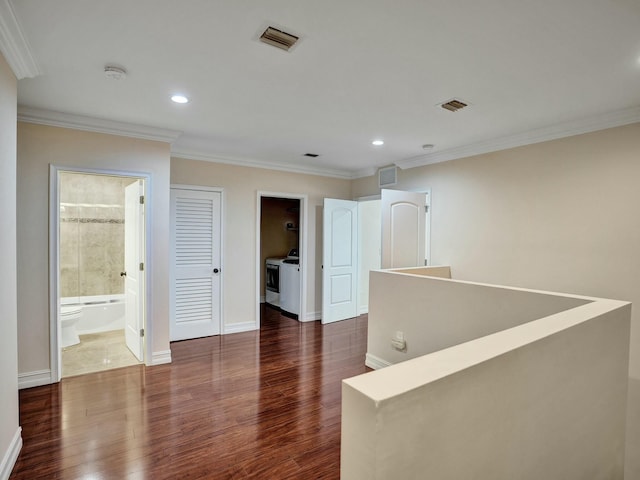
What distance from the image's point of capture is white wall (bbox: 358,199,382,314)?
19.8 ft

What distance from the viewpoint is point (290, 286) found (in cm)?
585

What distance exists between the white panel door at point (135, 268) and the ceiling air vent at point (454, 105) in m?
3.13

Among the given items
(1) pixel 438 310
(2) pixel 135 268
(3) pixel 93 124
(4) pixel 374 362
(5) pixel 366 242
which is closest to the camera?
(1) pixel 438 310

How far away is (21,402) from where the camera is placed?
2754 millimetres

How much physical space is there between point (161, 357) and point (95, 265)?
8.21ft

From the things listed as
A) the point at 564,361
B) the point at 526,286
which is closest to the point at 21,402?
the point at 564,361

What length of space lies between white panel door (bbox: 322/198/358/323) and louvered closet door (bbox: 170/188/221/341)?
166cm

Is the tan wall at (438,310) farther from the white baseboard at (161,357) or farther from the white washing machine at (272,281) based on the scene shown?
the white washing machine at (272,281)

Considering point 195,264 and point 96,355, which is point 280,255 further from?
point 96,355

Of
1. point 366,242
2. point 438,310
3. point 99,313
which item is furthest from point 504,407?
point 99,313

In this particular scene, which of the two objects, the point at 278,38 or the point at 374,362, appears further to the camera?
the point at 374,362

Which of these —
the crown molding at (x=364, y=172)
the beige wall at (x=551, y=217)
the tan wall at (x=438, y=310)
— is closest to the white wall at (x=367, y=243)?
the crown molding at (x=364, y=172)

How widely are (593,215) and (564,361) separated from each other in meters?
2.28

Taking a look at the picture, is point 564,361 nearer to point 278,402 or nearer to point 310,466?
point 310,466
